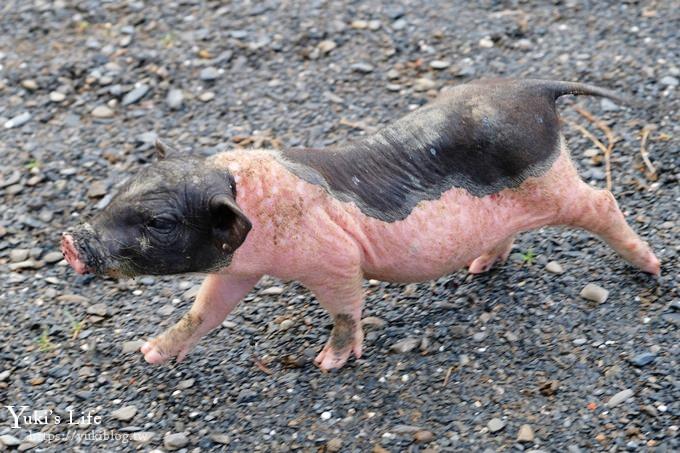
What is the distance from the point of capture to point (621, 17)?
6.59 meters

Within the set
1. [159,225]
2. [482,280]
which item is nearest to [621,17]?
[482,280]

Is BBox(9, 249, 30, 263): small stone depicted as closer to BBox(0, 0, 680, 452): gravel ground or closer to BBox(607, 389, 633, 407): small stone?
BBox(0, 0, 680, 452): gravel ground

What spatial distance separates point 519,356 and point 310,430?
0.99 m

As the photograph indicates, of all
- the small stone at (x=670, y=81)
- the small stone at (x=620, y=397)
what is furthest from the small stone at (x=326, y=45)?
the small stone at (x=620, y=397)

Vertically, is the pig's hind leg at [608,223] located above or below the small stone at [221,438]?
above

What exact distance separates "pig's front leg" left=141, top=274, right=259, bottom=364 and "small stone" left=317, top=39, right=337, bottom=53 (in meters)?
2.69

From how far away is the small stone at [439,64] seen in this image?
6317 millimetres

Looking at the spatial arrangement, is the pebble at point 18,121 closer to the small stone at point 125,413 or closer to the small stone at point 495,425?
the small stone at point 125,413

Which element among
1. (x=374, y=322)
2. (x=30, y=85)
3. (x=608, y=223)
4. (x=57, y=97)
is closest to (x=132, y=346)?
(x=374, y=322)

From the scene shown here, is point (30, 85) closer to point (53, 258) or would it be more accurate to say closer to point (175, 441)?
point (53, 258)

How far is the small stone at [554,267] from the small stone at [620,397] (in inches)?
32.7

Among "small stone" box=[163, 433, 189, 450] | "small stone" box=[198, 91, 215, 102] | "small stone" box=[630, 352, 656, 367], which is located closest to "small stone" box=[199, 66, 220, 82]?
"small stone" box=[198, 91, 215, 102]

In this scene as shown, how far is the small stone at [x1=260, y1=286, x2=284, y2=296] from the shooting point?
488 cm

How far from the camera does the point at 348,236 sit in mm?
4020
